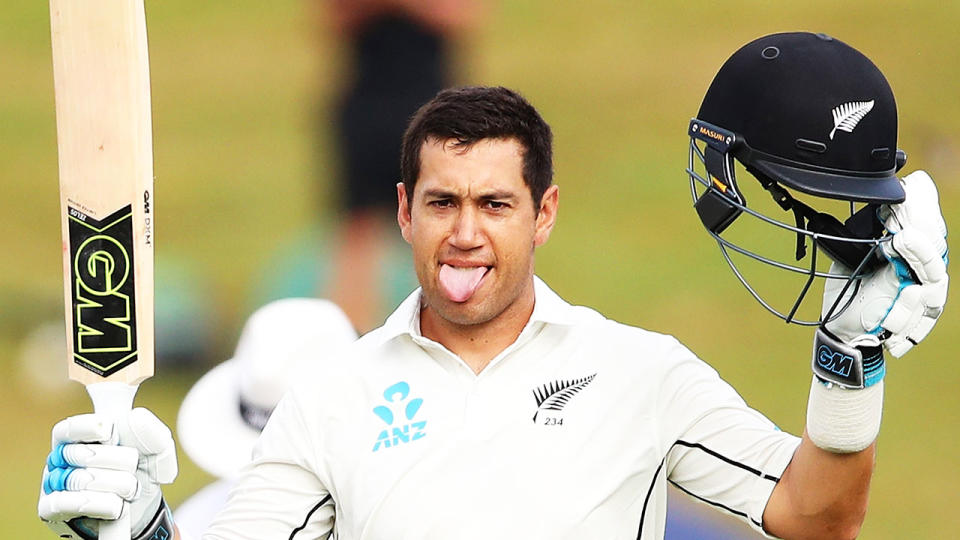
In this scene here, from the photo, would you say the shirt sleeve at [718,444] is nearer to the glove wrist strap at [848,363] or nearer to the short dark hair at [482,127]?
the glove wrist strap at [848,363]

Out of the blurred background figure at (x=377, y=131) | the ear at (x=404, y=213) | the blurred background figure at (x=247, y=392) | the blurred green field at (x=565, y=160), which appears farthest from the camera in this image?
the blurred background figure at (x=377, y=131)

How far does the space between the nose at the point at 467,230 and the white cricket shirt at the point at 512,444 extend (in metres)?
0.20

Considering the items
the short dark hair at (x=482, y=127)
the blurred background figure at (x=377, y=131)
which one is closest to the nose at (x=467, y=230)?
the short dark hair at (x=482, y=127)

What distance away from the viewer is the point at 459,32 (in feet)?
29.0

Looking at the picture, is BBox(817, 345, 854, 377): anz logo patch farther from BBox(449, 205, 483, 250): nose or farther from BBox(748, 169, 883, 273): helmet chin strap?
BBox(449, 205, 483, 250): nose

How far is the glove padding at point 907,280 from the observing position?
93.7 inches

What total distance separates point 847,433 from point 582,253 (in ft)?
18.4

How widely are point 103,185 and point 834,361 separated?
1.33 metres

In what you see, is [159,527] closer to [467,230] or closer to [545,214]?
[467,230]

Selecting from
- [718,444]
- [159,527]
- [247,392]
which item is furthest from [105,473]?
[247,392]

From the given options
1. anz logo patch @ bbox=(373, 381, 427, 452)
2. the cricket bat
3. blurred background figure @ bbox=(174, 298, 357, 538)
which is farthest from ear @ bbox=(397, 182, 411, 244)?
blurred background figure @ bbox=(174, 298, 357, 538)

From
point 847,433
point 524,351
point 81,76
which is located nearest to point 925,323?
point 847,433

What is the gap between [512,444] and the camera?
2.70 m

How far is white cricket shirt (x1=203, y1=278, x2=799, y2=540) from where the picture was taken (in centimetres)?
266
